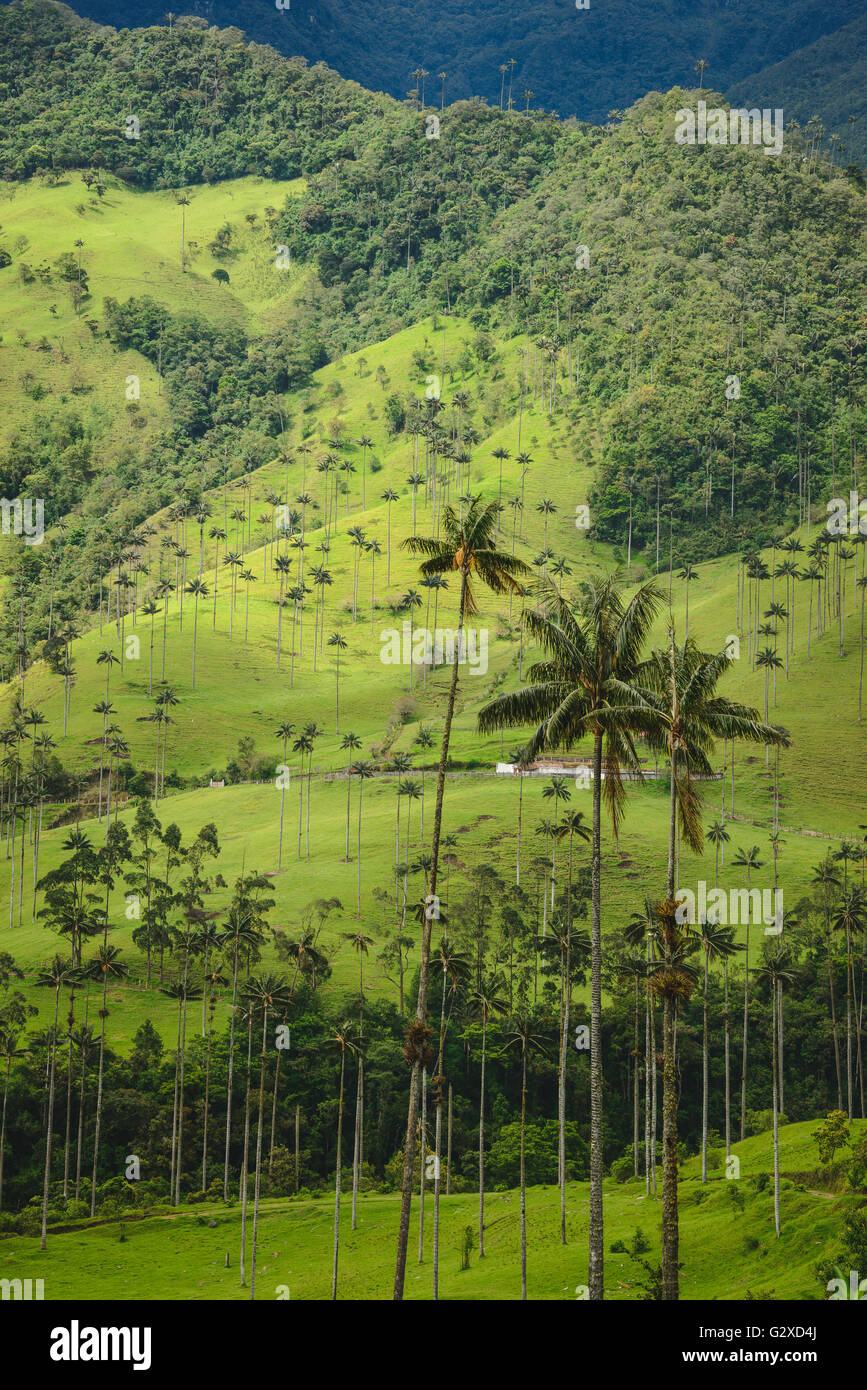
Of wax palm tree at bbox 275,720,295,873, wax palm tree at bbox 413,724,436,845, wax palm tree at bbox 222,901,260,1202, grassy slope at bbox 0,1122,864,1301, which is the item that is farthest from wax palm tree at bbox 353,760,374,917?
grassy slope at bbox 0,1122,864,1301

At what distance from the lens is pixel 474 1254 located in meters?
72.0

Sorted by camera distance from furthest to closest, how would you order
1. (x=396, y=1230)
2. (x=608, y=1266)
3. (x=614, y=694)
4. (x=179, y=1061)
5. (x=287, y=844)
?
(x=287, y=844) → (x=179, y=1061) → (x=396, y=1230) → (x=608, y=1266) → (x=614, y=694)

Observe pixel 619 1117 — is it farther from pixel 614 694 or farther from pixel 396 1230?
pixel 614 694

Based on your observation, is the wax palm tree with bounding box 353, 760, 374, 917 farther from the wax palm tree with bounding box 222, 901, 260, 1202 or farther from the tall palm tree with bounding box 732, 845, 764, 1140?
the tall palm tree with bounding box 732, 845, 764, 1140

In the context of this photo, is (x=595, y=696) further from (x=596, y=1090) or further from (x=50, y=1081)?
(x=50, y=1081)

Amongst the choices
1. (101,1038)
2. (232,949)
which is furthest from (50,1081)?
(232,949)

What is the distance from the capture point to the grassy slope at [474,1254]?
5794 centimetres

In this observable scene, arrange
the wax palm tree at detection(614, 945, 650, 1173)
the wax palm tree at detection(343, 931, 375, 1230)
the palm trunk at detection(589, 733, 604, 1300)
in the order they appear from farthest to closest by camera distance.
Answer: the wax palm tree at detection(343, 931, 375, 1230), the wax palm tree at detection(614, 945, 650, 1173), the palm trunk at detection(589, 733, 604, 1300)

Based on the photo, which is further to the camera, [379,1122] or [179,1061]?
[379,1122]

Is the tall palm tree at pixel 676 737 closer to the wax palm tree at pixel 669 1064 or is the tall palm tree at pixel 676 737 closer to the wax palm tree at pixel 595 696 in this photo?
the wax palm tree at pixel 669 1064

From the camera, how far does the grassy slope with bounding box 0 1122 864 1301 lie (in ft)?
190
